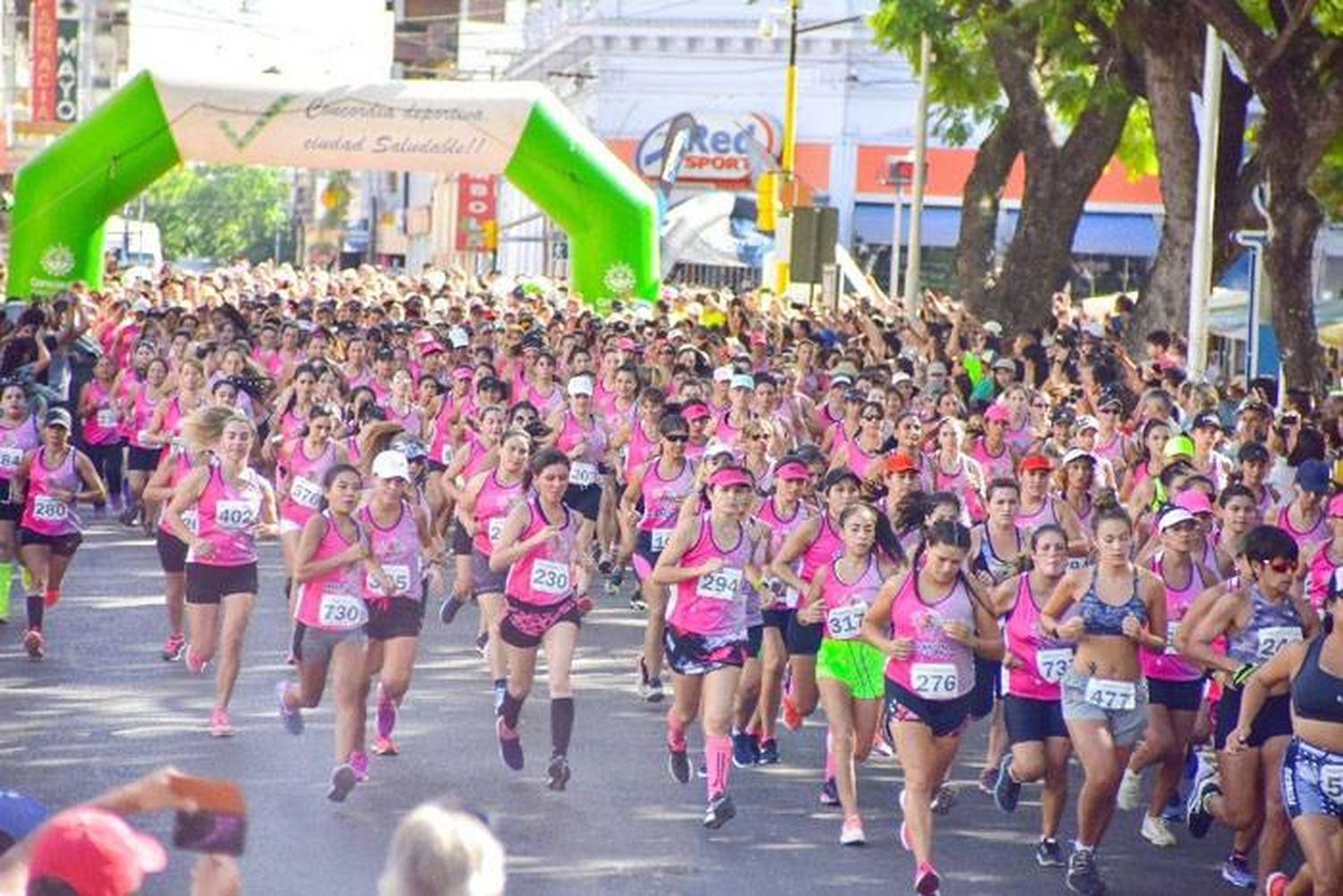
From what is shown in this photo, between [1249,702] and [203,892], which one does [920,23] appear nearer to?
[1249,702]

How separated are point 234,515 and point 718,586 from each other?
2.95 metres

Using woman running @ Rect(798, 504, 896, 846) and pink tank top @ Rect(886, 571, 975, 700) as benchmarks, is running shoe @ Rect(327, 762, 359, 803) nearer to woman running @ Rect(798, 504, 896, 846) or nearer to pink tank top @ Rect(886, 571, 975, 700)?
woman running @ Rect(798, 504, 896, 846)

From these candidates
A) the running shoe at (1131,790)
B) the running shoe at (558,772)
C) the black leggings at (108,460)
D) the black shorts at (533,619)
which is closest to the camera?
the running shoe at (1131,790)

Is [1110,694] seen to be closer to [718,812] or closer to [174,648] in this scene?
[718,812]

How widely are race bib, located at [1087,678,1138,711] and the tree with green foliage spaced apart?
12111 cm

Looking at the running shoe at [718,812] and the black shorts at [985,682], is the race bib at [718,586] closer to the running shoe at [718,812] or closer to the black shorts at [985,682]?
the running shoe at [718,812]

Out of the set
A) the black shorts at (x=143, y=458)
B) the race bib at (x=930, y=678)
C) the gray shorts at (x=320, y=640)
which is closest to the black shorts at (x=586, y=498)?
the black shorts at (x=143, y=458)

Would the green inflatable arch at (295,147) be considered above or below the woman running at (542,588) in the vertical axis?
above

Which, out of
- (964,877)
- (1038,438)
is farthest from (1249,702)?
(1038,438)

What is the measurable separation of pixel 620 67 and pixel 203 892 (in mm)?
52119

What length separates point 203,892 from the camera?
539 centimetres

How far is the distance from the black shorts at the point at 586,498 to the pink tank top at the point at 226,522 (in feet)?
16.6

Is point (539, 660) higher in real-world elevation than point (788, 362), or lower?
lower

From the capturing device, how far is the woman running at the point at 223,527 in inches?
535
